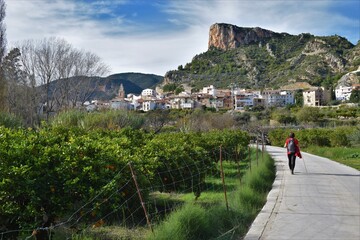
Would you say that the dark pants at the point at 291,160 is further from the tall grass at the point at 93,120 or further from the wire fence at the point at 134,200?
the tall grass at the point at 93,120

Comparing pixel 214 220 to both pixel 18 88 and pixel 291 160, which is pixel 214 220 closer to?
pixel 291 160

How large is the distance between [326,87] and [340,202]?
4695 inches

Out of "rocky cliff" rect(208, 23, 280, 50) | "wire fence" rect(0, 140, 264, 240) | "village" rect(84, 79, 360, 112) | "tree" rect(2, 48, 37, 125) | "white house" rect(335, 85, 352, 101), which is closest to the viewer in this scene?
"wire fence" rect(0, 140, 264, 240)

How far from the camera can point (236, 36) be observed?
180875mm

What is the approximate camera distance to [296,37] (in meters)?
169

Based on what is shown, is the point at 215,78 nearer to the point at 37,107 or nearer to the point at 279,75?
the point at 279,75

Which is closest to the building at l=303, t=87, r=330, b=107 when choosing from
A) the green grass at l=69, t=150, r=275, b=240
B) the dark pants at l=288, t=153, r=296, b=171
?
the dark pants at l=288, t=153, r=296, b=171

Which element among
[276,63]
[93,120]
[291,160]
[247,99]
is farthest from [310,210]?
[276,63]

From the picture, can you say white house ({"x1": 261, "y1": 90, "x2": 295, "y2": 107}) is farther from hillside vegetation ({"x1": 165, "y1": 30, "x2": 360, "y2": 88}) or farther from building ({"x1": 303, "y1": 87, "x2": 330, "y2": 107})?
hillside vegetation ({"x1": 165, "y1": 30, "x2": 360, "y2": 88})

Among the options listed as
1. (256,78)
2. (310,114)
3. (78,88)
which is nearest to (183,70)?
(256,78)

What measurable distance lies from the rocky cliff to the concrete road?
167 meters

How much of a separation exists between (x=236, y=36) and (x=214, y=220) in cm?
17920

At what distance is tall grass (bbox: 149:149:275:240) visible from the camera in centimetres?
595

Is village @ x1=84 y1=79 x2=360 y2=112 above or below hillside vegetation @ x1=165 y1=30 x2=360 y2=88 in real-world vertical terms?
below
